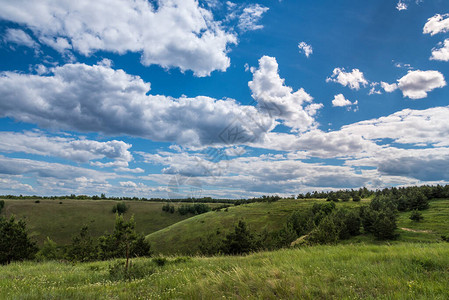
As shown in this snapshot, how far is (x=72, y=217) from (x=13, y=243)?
3976 inches

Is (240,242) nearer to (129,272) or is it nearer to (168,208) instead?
(129,272)

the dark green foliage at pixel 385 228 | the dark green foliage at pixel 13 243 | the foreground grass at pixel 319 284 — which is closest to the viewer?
the foreground grass at pixel 319 284

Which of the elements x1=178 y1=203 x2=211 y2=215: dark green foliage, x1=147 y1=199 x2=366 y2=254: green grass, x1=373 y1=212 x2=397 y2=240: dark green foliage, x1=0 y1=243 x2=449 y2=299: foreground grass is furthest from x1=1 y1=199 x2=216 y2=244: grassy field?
x1=0 y1=243 x2=449 y2=299: foreground grass

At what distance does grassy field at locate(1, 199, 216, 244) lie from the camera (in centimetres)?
11696

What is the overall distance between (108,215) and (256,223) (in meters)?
94.5

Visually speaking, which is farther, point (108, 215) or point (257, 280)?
point (108, 215)

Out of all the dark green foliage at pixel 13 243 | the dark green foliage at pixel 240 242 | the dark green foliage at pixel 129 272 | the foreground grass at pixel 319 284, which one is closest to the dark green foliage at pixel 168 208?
the dark green foliage at pixel 240 242

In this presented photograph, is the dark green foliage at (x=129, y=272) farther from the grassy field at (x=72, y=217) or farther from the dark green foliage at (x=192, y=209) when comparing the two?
the dark green foliage at (x=192, y=209)

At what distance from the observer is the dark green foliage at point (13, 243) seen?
43.8 metres

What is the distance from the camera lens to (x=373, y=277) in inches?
286

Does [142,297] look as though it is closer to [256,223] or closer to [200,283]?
[200,283]

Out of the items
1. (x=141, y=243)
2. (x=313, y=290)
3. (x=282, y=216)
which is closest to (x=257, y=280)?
(x=313, y=290)

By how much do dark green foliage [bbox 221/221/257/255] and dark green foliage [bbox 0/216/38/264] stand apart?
42.2m

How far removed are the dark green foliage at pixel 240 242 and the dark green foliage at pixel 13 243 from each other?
42.2m
